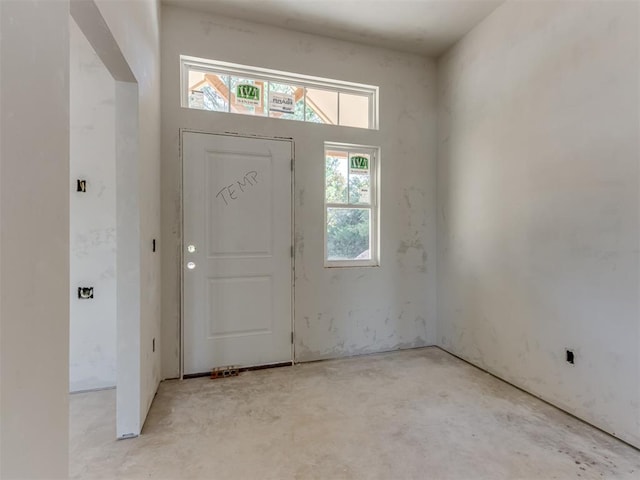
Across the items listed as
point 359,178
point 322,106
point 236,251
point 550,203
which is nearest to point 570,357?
point 550,203

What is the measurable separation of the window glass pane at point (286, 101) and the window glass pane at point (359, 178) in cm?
67

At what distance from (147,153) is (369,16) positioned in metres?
2.17

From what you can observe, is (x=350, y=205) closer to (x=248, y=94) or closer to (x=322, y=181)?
(x=322, y=181)

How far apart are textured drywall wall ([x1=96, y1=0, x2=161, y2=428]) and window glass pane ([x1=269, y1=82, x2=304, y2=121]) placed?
96cm

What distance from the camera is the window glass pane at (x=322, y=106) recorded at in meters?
3.15

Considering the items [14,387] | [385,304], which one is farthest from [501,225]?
[14,387]

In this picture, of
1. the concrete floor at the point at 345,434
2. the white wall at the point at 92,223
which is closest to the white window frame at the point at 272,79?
the white wall at the point at 92,223

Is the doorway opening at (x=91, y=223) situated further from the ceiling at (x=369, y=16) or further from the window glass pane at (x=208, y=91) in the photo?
the ceiling at (x=369, y=16)

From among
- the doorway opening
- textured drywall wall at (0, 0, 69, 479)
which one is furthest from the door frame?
textured drywall wall at (0, 0, 69, 479)

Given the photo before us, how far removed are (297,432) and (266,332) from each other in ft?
3.67

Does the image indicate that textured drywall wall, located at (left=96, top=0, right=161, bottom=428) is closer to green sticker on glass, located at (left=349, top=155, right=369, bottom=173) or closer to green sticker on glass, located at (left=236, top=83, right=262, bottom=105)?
green sticker on glass, located at (left=236, top=83, right=262, bottom=105)

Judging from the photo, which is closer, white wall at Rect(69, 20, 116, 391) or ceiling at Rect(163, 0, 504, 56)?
white wall at Rect(69, 20, 116, 391)

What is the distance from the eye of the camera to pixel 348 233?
3.31 m

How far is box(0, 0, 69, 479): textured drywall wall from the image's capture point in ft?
2.33
